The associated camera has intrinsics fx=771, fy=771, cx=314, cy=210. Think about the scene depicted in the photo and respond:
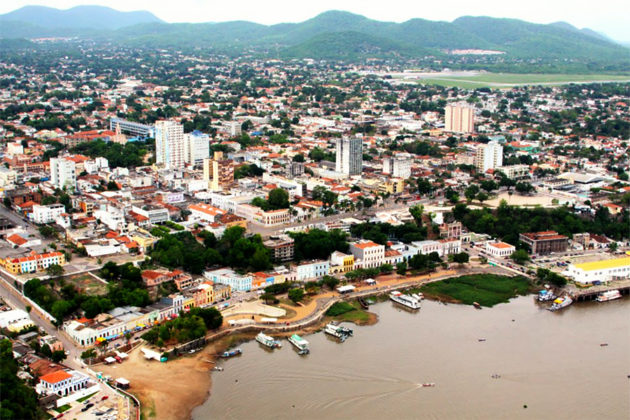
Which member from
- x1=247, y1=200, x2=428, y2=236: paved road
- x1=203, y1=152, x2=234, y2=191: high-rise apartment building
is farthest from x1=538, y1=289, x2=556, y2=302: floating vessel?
x1=203, y1=152, x2=234, y2=191: high-rise apartment building

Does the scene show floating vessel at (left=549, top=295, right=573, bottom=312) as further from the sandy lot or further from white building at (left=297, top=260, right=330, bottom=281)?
the sandy lot

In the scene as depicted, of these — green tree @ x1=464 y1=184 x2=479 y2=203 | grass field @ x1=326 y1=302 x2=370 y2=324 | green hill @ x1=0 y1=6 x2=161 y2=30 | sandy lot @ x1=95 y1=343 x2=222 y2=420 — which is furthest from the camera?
green hill @ x1=0 y1=6 x2=161 y2=30

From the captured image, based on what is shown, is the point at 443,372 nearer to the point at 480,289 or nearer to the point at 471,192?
the point at 480,289

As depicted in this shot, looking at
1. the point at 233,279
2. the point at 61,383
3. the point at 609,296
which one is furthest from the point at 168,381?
the point at 609,296

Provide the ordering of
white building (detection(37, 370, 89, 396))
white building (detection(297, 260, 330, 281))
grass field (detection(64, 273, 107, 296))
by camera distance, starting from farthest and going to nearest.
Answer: white building (detection(297, 260, 330, 281))
grass field (detection(64, 273, 107, 296))
white building (detection(37, 370, 89, 396))

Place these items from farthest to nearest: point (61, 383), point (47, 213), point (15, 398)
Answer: point (47, 213)
point (61, 383)
point (15, 398)

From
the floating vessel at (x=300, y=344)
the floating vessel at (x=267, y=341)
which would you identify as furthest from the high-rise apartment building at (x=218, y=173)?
the floating vessel at (x=300, y=344)

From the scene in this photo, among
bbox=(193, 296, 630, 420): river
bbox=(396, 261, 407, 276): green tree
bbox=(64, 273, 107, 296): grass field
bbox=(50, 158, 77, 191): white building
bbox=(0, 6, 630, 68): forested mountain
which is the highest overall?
bbox=(0, 6, 630, 68): forested mountain
